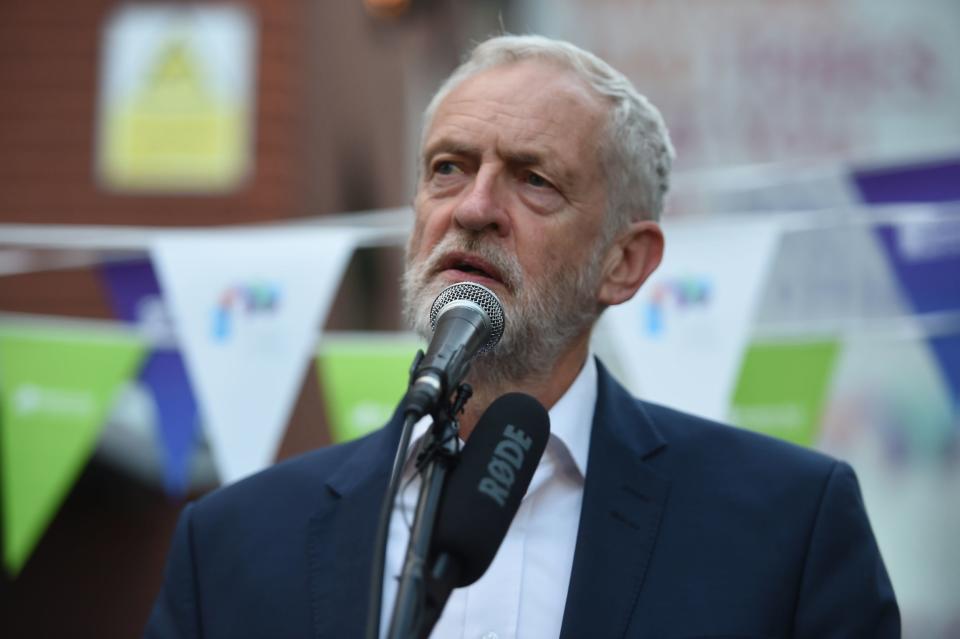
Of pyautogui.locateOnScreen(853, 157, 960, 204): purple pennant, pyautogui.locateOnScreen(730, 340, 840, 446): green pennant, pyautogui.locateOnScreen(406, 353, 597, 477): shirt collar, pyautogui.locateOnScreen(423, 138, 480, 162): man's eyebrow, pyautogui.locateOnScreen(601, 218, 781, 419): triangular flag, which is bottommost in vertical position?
pyautogui.locateOnScreen(730, 340, 840, 446): green pennant

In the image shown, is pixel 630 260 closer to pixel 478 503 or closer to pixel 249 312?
pixel 478 503

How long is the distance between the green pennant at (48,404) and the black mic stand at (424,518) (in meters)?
2.53

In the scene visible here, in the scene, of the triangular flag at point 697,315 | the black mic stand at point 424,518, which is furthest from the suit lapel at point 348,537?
the triangular flag at point 697,315

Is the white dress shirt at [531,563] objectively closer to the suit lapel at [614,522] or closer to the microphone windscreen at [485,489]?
the suit lapel at [614,522]

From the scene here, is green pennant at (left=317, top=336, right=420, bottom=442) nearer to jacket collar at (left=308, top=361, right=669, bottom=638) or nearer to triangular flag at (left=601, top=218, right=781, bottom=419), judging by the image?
triangular flag at (left=601, top=218, right=781, bottom=419)

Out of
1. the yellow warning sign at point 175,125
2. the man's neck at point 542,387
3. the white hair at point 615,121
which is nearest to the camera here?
the man's neck at point 542,387

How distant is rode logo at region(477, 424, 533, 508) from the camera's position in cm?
166

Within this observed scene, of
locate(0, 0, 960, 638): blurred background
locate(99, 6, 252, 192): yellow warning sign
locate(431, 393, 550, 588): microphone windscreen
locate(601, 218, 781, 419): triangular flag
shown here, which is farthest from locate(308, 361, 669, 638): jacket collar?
locate(99, 6, 252, 192): yellow warning sign

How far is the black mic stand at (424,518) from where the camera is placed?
5.10ft

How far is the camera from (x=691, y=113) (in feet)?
22.6

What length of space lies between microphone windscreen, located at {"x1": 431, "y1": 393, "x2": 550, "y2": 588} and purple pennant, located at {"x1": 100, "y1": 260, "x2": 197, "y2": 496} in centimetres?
255

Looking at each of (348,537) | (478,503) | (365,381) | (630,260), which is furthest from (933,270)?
(478,503)

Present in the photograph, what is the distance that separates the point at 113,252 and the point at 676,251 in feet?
6.75

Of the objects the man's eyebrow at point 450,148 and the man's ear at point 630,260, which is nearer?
the man's eyebrow at point 450,148
